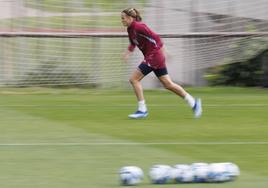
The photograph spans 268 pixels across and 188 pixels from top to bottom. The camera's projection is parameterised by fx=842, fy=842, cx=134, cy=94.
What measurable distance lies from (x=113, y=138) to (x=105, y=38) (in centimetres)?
866

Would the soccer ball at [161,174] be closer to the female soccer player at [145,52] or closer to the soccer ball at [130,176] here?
the soccer ball at [130,176]

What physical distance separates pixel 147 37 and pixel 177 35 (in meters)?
5.83

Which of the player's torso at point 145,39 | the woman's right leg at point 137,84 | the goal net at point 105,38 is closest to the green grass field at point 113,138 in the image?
the woman's right leg at point 137,84

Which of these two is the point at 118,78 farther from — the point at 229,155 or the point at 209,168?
the point at 209,168

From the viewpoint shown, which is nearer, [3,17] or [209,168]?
[209,168]

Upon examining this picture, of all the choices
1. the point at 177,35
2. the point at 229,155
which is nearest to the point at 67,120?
the point at 229,155

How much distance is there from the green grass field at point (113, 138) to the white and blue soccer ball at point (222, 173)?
0.07 metres

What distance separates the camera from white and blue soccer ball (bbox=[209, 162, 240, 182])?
7.83 m

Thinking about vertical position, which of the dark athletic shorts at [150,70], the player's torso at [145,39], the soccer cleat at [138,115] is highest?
the player's torso at [145,39]

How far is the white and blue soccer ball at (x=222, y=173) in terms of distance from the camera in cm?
783

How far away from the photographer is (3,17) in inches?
767

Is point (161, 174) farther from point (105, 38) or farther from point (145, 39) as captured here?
point (105, 38)

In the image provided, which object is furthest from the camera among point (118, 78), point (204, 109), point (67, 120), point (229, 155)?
point (118, 78)

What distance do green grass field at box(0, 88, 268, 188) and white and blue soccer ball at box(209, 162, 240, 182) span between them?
7cm
